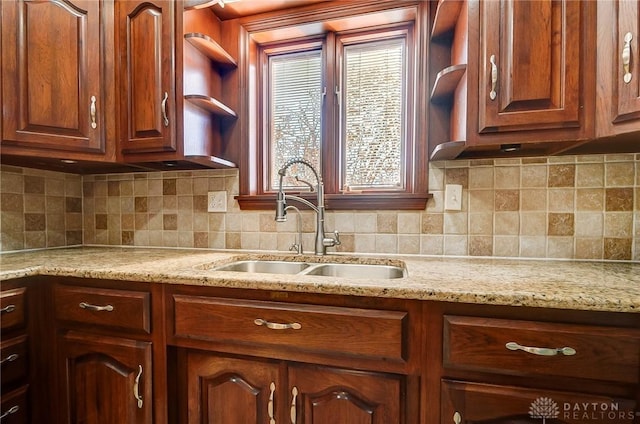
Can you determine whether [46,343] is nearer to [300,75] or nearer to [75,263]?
[75,263]

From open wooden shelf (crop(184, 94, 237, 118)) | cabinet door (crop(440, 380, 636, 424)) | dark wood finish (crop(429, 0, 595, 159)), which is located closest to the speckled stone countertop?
cabinet door (crop(440, 380, 636, 424))

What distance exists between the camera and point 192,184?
1.74 metres

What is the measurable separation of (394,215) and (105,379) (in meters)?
1.34

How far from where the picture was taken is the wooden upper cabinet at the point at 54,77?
1.25m

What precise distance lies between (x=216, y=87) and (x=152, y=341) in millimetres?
1255

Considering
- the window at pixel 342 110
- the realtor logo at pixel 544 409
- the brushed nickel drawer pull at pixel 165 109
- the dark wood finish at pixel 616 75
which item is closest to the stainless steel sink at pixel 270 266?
the window at pixel 342 110

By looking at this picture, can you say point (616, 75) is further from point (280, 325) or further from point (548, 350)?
point (280, 325)

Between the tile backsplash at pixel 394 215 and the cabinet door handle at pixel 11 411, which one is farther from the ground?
the tile backsplash at pixel 394 215

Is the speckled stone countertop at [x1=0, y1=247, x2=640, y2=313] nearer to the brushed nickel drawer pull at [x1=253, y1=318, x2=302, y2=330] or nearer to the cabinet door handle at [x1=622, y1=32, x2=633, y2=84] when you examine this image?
the brushed nickel drawer pull at [x1=253, y1=318, x2=302, y2=330]

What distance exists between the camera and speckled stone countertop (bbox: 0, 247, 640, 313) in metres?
0.78

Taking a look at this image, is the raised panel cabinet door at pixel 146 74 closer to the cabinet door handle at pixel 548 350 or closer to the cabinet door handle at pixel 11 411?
the cabinet door handle at pixel 11 411

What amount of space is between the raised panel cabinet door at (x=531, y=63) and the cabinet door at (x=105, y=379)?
4.84ft

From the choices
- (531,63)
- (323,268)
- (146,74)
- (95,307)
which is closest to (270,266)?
(323,268)

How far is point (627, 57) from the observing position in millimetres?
888
